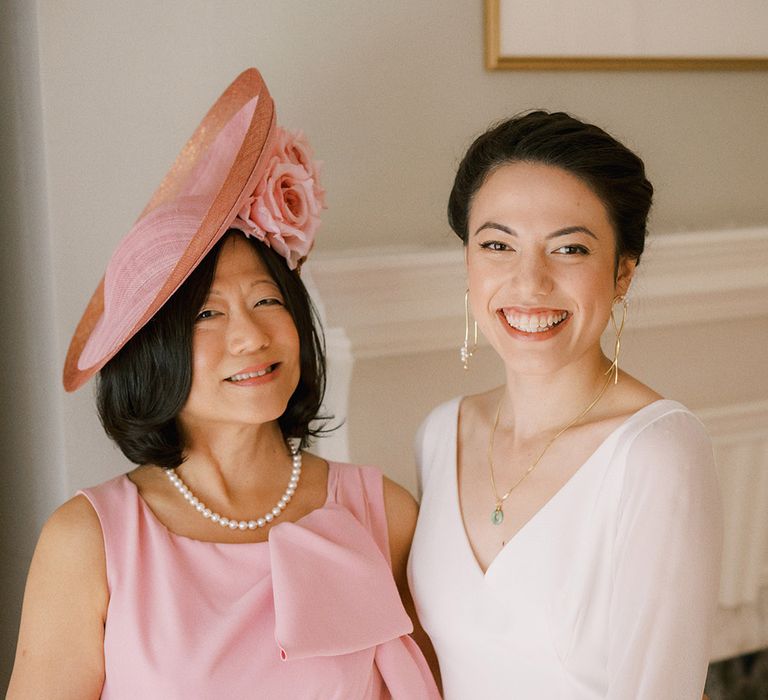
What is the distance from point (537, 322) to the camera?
147cm

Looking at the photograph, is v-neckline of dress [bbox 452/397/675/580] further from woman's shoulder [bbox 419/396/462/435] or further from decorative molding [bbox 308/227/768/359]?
decorative molding [bbox 308/227/768/359]

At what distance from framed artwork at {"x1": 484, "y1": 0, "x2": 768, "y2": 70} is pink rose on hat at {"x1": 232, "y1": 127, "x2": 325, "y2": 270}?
2.27 ft

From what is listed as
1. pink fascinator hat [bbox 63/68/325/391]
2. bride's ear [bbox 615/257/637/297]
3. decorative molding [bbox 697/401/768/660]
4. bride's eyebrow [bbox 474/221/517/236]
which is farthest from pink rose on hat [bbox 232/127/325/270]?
decorative molding [bbox 697/401/768/660]

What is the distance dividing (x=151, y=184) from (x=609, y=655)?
107cm

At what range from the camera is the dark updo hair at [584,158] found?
1470 millimetres

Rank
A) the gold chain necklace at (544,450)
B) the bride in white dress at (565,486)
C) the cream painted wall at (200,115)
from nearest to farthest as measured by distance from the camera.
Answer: the bride in white dress at (565,486) → the gold chain necklace at (544,450) → the cream painted wall at (200,115)

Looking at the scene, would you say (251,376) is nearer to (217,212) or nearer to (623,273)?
(217,212)

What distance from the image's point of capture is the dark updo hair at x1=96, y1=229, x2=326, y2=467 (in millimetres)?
1418

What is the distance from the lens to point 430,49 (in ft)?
6.50

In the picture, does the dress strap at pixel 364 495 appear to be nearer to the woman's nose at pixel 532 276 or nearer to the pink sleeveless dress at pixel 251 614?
the pink sleeveless dress at pixel 251 614

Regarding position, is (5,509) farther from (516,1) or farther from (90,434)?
(516,1)

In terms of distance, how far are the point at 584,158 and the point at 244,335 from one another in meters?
0.55

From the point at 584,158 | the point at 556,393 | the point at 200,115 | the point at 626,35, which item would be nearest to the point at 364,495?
the point at 556,393

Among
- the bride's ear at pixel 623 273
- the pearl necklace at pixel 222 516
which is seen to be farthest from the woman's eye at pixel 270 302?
the bride's ear at pixel 623 273
